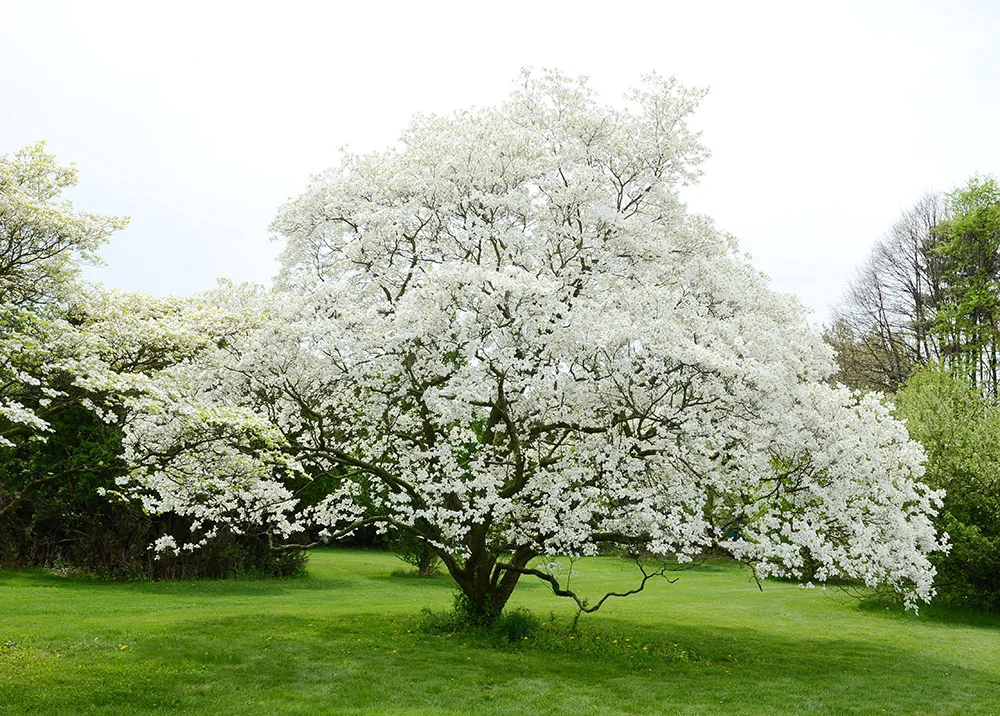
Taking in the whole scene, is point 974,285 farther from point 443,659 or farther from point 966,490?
point 443,659

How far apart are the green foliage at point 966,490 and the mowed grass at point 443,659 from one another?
1133 mm

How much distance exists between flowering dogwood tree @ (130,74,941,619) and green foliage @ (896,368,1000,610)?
26.1 ft

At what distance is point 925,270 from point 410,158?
33.7 metres

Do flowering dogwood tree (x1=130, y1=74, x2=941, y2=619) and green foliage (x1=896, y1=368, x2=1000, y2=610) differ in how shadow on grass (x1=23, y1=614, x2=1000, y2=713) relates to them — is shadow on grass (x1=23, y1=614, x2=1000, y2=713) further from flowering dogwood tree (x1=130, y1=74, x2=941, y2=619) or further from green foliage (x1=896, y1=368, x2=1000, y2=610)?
green foliage (x1=896, y1=368, x2=1000, y2=610)

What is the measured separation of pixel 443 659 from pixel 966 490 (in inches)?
654

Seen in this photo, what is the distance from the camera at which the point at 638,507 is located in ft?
45.9

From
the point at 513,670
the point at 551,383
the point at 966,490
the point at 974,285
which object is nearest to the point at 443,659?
the point at 513,670

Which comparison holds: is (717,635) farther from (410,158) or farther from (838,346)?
(838,346)

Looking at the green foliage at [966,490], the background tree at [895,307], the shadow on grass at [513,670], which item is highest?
the background tree at [895,307]

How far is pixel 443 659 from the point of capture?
14625 mm

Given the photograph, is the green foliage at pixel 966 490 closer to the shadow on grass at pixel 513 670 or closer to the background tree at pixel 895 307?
the shadow on grass at pixel 513 670

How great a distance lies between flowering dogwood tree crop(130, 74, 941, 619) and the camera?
13859 mm

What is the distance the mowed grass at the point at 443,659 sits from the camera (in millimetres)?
12000

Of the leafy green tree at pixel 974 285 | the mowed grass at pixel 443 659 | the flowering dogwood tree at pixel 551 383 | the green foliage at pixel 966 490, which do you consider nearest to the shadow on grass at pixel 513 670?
the mowed grass at pixel 443 659
